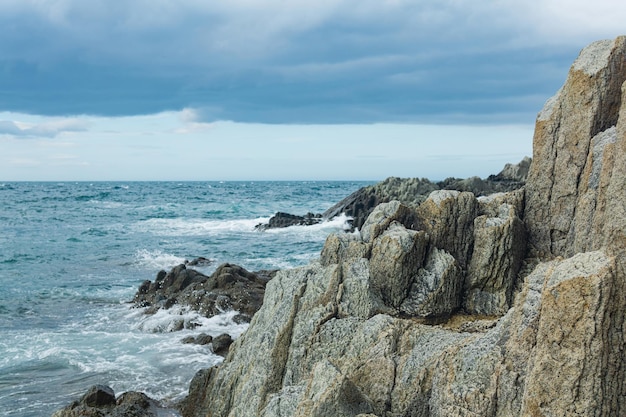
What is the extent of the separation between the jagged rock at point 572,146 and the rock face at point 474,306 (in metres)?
0.03

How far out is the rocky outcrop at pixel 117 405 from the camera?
14.5m

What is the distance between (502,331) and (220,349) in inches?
559

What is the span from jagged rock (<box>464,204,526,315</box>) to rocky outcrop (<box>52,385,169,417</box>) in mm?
8421

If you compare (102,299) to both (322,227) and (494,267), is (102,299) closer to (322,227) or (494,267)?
(494,267)

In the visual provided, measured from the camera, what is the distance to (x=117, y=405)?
15789 mm

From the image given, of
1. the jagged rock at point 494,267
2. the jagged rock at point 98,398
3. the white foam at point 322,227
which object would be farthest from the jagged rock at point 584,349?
the white foam at point 322,227

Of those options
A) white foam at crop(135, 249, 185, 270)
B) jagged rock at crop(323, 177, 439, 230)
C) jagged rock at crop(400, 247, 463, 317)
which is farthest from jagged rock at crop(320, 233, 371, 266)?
jagged rock at crop(323, 177, 439, 230)

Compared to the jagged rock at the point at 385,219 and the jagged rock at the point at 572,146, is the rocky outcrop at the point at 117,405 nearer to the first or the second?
the jagged rock at the point at 385,219

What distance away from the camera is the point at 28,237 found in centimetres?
5669

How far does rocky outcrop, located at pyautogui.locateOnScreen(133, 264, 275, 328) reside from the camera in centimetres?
2547

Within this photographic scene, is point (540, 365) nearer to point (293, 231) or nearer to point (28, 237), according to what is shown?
point (293, 231)

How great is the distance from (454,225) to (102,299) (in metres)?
21.8

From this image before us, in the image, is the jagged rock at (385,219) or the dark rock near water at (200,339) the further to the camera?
the dark rock near water at (200,339)

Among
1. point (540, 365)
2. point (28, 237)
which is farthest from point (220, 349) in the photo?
point (28, 237)
